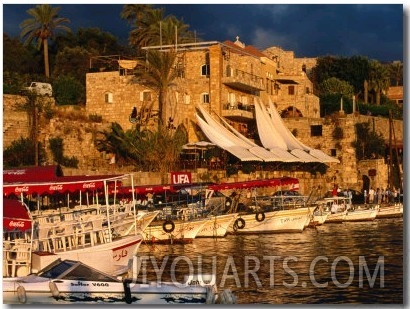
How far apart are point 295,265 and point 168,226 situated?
5.65 m

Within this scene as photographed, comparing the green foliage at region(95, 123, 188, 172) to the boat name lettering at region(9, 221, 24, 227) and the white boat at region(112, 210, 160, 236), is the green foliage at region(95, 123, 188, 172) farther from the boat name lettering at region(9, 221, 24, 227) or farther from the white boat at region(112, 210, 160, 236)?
the boat name lettering at region(9, 221, 24, 227)

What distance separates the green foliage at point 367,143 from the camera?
133 feet

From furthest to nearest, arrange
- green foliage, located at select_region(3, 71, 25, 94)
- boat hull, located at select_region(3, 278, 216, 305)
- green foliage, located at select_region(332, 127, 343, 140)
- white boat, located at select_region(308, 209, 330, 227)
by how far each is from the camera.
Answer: green foliage, located at select_region(332, 127, 343, 140), green foliage, located at select_region(3, 71, 25, 94), white boat, located at select_region(308, 209, 330, 227), boat hull, located at select_region(3, 278, 216, 305)

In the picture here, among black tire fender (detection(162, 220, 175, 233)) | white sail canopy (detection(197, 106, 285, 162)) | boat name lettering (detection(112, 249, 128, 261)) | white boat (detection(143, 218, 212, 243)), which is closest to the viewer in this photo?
boat name lettering (detection(112, 249, 128, 261))

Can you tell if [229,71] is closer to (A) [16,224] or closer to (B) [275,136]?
(B) [275,136]

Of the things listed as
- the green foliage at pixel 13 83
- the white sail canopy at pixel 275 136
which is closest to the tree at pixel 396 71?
the white sail canopy at pixel 275 136

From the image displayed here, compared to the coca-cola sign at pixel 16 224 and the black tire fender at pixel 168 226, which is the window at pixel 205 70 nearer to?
the black tire fender at pixel 168 226

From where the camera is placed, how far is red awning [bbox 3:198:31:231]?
1352 cm

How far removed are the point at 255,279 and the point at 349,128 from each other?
25.4 metres

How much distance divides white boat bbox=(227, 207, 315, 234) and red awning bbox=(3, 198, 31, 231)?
11.8 m

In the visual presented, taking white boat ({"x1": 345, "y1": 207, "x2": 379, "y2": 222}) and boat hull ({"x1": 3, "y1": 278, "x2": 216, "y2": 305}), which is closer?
boat hull ({"x1": 3, "y1": 278, "x2": 216, "y2": 305})

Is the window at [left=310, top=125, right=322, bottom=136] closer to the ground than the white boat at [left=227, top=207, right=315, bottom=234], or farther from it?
farther from it

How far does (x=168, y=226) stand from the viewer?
74.9 ft

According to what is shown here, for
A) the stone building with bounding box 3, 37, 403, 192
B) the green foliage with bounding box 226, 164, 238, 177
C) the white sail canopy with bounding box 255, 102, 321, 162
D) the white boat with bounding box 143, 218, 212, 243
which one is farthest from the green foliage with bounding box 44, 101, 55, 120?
the white boat with bounding box 143, 218, 212, 243
